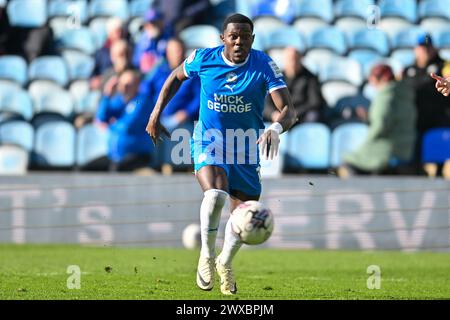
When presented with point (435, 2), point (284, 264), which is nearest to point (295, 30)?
point (435, 2)

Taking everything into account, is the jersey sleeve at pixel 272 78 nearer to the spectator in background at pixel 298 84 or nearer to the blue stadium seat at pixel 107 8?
the spectator in background at pixel 298 84

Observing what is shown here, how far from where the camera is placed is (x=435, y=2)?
1833cm

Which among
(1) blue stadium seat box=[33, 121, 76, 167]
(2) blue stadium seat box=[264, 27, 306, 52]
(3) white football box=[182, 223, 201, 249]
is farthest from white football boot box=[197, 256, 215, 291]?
(2) blue stadium seat box=[264, 27, 306, 52]

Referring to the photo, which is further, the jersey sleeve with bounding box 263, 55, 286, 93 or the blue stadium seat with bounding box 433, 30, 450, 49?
the blue stadium seat with bounding box 433, 30, 450, 49

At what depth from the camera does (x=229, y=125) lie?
866cm

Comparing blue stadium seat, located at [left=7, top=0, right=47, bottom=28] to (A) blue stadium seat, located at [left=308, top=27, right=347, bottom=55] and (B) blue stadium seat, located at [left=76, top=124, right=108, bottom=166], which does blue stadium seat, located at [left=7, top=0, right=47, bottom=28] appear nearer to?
(B) blue stadium seat, located at [left=76, top=124, right=108, bottom=166]

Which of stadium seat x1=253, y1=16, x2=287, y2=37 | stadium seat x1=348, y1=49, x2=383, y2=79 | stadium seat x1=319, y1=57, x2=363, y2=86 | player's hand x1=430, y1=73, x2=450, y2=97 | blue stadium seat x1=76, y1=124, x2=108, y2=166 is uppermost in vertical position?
stadium seat x1=253, y1=16, x2=287, y2=37

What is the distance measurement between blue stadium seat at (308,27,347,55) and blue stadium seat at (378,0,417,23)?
36.8 inches

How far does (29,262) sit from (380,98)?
604 cm

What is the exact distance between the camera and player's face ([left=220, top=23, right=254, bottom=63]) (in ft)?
27.3

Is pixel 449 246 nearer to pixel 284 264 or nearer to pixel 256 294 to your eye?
pixel 284 264

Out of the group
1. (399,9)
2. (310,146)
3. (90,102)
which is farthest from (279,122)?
(399,9)

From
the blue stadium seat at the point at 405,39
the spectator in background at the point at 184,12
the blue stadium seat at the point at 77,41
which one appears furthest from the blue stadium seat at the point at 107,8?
the blue stadium seat at the point at 405,39

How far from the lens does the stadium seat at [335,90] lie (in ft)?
54.5
